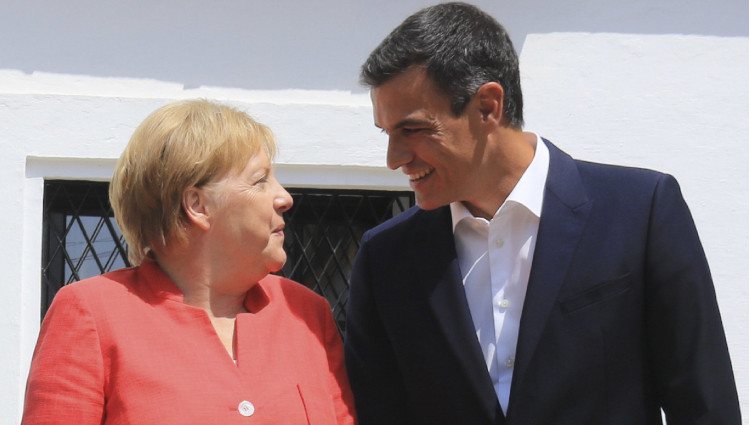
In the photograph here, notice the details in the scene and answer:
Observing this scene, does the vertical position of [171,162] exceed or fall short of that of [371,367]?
it exceeds it

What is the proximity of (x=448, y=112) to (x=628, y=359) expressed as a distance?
2.28ft

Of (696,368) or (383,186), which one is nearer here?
(696,368)

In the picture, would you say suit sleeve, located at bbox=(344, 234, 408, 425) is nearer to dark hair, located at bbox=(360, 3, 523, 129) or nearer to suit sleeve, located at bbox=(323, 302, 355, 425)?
suit sleeve, located at bbox=(323, 302, 355, 425)

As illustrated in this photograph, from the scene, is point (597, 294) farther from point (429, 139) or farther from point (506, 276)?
point (429, 139)

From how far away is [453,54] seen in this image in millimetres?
2887

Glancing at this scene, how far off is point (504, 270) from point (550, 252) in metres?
0.13

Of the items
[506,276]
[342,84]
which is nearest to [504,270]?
[506,276]

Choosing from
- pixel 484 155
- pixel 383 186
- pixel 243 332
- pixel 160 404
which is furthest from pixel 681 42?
pixel 160 404

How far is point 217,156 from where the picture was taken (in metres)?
2.96

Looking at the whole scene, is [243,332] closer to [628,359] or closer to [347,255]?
[628,359]

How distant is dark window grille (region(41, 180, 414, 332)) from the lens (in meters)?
4.88

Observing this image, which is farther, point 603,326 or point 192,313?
point 192,313

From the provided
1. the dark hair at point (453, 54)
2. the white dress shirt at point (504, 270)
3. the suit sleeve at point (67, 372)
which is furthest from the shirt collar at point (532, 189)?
the suit sleeve at point (67, 372)

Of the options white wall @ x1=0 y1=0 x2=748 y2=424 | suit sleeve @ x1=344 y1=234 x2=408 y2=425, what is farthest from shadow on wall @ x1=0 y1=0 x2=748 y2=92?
suit sleeve @ x1=344 y1=234 x2=408 y2=425
